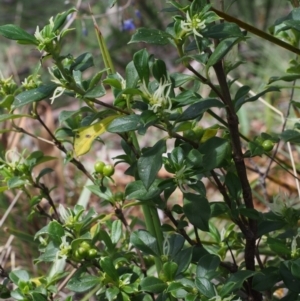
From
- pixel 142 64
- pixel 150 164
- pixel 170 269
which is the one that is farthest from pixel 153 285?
pixel 142 64

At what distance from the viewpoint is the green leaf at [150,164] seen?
64 cm

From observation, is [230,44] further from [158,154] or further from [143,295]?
[143,295]

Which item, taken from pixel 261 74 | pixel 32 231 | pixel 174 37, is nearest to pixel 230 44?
pixel 174 37

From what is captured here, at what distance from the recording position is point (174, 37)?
665 millimetres

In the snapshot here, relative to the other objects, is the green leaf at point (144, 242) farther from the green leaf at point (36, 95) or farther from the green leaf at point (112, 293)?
the green leaf at point (36, 95)

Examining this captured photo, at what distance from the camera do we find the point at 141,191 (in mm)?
708

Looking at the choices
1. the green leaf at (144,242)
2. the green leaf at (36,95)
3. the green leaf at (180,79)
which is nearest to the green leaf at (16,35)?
the green leaf at (36,95)

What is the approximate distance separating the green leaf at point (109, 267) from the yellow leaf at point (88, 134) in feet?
0.50

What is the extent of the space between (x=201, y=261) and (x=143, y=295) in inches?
4.4

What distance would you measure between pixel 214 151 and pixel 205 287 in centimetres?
15

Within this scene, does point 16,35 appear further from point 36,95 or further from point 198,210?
point 198,210

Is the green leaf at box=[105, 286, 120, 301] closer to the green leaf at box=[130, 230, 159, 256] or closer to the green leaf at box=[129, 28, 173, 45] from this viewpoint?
the green leaf at box=[130, 230, 159, 256]

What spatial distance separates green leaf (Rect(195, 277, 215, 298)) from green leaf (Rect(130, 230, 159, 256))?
0.10 m

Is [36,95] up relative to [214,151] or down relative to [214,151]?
up
